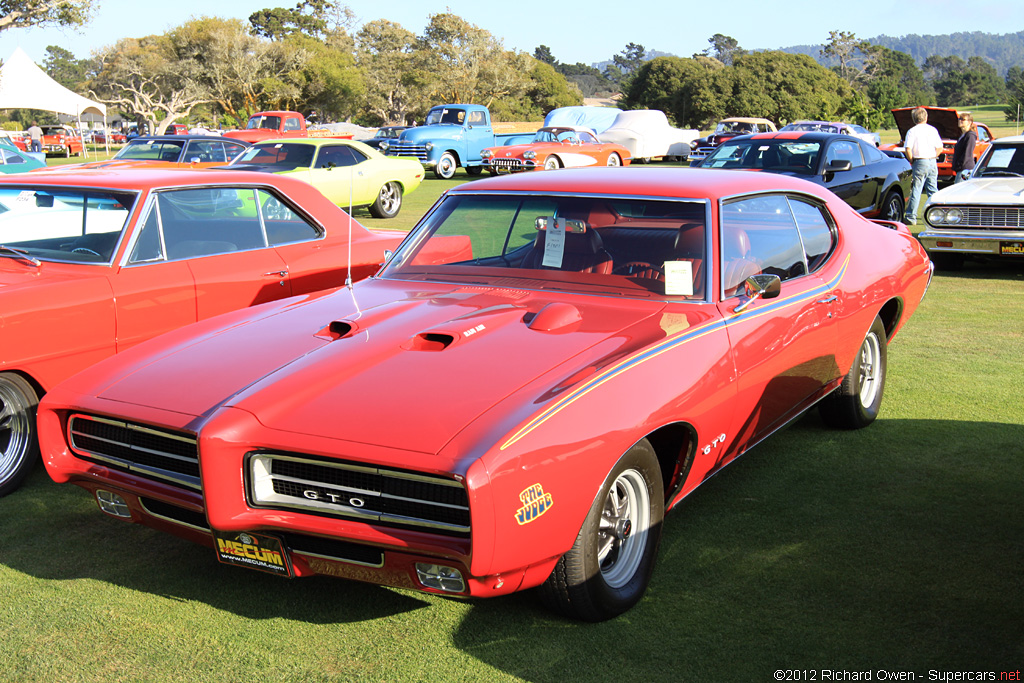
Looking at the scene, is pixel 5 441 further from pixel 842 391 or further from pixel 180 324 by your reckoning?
pixel 842 391

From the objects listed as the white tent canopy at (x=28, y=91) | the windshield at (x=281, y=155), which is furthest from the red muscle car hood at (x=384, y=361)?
the white tent canopy at (x=28, y=91)

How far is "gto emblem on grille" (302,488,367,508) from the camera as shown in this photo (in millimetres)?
2777

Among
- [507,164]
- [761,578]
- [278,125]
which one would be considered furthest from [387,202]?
[761,578]

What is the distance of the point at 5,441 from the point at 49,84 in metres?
35.3

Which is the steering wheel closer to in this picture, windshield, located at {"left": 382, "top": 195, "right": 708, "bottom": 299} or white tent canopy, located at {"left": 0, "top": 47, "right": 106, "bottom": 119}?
windshield, located at {"left": 382, "top": 195, "right": 708, "bottom": 299}

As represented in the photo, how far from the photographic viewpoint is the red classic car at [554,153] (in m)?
22.4

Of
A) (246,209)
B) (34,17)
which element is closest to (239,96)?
(34,17)

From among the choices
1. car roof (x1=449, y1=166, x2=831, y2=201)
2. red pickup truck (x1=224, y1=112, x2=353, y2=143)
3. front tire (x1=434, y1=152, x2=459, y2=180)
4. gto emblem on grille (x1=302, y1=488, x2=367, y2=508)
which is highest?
red pickup truck (x1=224, y1=112, x2=353, y2=143)

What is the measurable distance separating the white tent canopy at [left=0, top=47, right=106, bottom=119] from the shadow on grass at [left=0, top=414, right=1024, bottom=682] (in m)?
33.5

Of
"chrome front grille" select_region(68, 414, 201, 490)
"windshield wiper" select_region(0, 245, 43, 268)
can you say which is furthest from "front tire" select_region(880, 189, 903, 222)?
"chrome front grille" select_region(68, 414, 201, 490)

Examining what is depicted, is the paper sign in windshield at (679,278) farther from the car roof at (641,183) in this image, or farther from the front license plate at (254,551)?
the front license plate at (254,551)

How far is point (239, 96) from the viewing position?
6050 centimetres

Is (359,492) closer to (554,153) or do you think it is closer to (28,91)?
(554,153)

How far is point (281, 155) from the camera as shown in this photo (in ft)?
52.1
